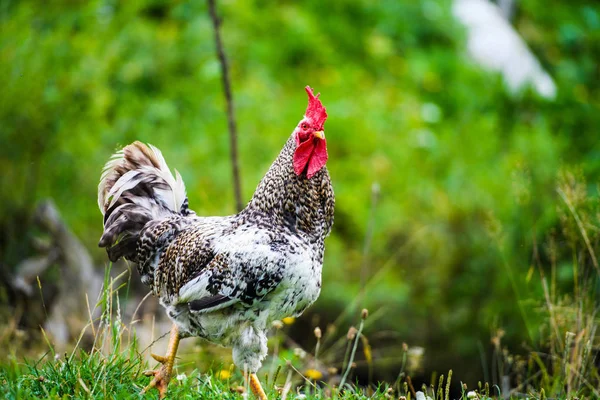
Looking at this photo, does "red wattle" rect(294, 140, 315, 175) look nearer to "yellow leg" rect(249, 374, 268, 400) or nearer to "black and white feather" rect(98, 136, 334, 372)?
"black and white feather" rect(98, 136, 334, 372)

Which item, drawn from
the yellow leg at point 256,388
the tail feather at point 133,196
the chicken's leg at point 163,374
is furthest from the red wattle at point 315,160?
the chicken's leg at point 163,374

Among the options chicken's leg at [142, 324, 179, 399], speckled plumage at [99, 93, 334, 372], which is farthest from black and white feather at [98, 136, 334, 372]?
chicken's leg at [142, 324, 179, 399]

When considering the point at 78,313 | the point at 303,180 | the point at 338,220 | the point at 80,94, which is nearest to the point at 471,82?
the point at 338,220

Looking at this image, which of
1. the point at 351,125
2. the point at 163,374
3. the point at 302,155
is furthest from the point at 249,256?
the point at 351,125

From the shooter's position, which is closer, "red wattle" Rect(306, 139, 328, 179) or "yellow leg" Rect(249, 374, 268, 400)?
"yellow leg" Rect(249, 374, 268, 400)

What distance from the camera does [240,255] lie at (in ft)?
A: 12.4

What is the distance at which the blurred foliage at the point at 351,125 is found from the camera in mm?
7250

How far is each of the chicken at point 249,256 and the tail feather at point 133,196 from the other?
0.02 meters

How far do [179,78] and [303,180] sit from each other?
6230 mm

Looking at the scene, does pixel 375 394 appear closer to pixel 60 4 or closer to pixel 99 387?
pixel 99 387

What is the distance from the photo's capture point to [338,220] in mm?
8328

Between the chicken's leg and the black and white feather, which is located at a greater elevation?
the black and white feather

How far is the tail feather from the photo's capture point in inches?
178

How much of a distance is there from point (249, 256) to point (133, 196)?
1221 millimetres
